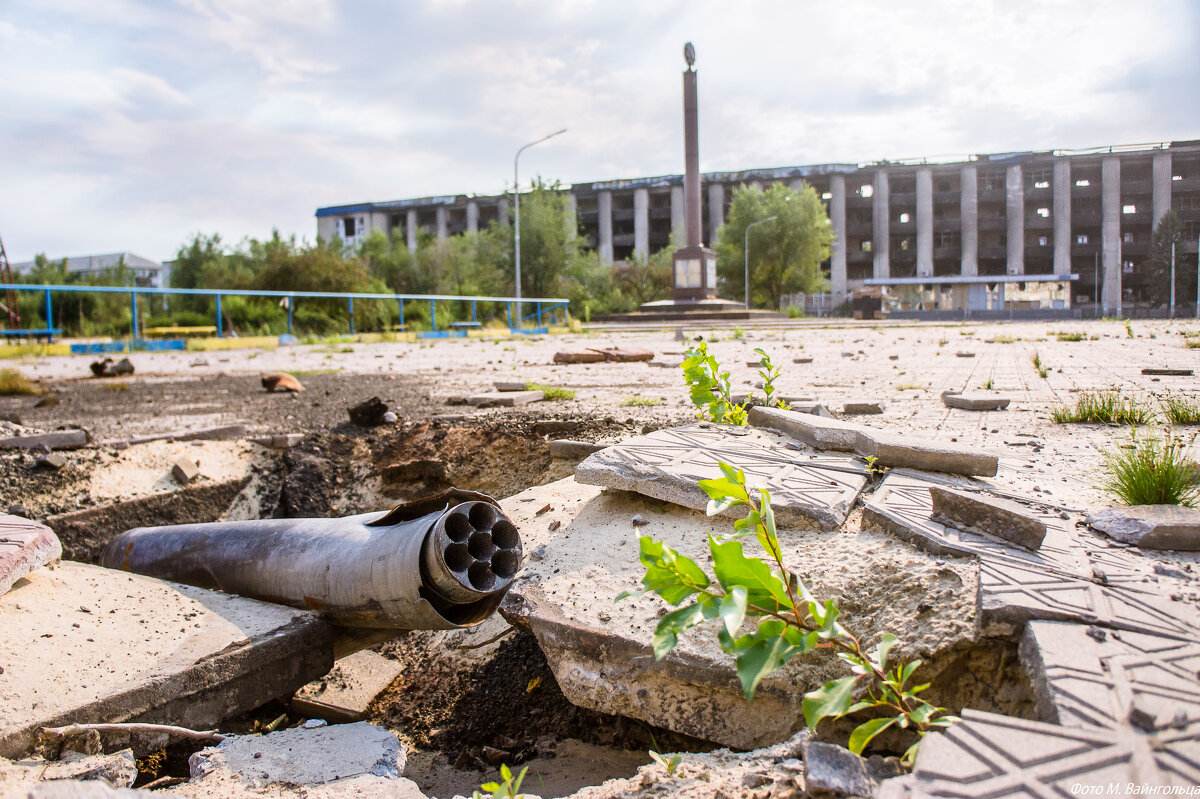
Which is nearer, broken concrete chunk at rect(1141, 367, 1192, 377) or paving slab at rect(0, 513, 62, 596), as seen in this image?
paving slab at rect(0, 513, 62, 596)

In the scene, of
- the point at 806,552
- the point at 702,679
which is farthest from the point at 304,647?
the point at 806,552

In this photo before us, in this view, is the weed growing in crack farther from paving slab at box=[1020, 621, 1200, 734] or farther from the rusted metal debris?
the rusted metal debris

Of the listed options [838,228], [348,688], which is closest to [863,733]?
[348,688]

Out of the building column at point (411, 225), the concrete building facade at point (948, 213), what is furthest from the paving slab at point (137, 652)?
the building column at point (411, 225)

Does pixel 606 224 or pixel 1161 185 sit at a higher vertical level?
pixel 606 224

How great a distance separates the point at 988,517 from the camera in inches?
90.1

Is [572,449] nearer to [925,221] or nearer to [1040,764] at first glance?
[1040,764]

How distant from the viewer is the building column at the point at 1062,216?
59.1 meters

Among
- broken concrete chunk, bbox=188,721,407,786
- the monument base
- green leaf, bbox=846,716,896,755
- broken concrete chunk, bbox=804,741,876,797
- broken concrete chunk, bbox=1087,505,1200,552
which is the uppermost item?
the monument base

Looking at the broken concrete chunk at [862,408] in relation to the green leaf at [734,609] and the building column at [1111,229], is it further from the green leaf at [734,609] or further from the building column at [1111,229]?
the building column at [1111,229]

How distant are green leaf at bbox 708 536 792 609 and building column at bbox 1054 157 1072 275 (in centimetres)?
6896

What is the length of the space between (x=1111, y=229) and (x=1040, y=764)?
69005mm

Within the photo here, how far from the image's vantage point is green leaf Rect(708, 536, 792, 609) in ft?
4.83

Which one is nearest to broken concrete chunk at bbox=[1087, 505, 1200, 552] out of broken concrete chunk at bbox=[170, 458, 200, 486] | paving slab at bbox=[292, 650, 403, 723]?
paving slab at bbox=[292, 650, 403, 723]
